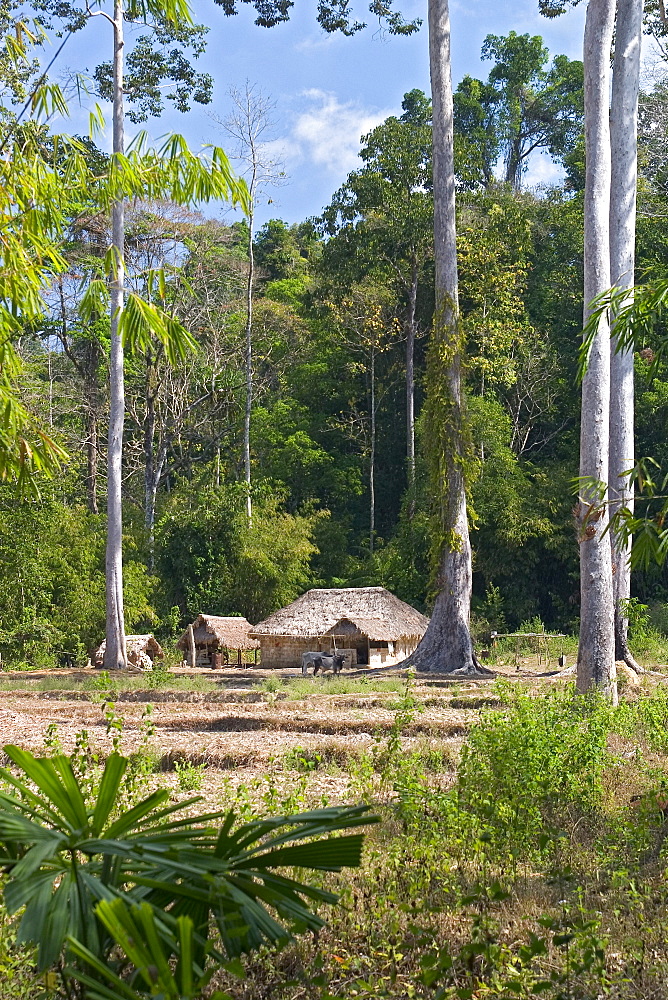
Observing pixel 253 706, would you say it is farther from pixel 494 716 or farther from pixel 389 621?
pixel 389 621

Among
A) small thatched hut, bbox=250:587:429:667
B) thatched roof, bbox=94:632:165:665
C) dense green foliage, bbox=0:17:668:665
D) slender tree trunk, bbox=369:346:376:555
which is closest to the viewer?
thatched roof, bbox=94:632:165:665

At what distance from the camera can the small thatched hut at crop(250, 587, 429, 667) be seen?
23500 mm

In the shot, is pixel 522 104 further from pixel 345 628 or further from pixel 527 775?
pixel 527 775

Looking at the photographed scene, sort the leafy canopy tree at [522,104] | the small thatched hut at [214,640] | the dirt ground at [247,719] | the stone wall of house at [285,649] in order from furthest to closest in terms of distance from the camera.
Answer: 1. the leafy canopy tree at [522,104]
2. the small thatched hut at [214,640]
3. the stone wall of house at [285,649]
4. the dirt ground at [247,719]

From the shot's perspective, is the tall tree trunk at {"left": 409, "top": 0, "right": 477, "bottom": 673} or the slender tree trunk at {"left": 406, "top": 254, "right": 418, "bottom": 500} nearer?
the tall tree trunk at {"left": 409, "top": 0, "right": 477, "bottom": 673}

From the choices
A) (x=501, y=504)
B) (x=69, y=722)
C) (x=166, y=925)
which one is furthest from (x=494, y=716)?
(x=501, y=504)

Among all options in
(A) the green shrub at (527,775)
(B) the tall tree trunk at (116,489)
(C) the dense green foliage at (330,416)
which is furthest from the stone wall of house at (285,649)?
(A) the green shrub at (527,775)

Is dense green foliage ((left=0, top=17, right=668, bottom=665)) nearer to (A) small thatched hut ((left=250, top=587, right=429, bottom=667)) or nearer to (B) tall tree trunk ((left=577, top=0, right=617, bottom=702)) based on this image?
(A) small thatched hut ((left=250, top=587, right=429, bottom=667))

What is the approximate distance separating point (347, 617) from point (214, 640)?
3.25 m

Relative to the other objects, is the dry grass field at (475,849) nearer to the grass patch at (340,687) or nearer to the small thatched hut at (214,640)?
the grass patch at (340,687)

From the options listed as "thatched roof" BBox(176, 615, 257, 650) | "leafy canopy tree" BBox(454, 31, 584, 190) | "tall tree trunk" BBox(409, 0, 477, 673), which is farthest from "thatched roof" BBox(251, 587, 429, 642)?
"leafy canopy tree" BBox(454, 31, 584, 190)

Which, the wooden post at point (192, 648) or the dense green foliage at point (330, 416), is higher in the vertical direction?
the dense green foliage at point (330, 416)

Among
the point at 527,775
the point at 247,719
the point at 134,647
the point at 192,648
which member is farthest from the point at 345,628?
the point at 527,775

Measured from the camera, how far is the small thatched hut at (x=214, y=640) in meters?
24.3
